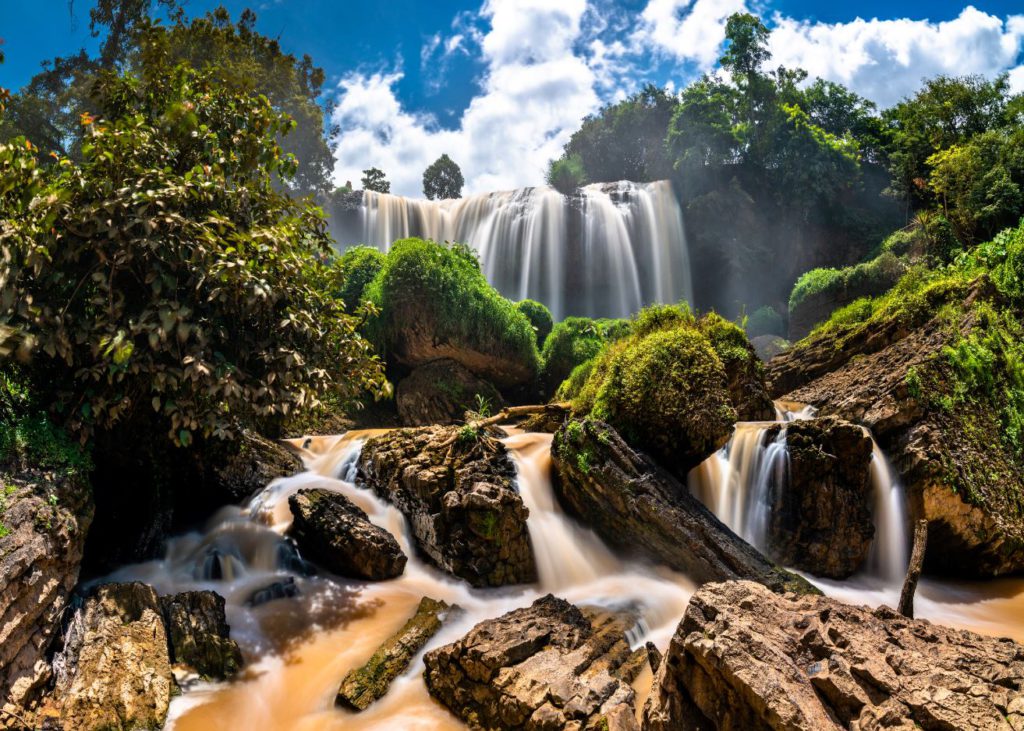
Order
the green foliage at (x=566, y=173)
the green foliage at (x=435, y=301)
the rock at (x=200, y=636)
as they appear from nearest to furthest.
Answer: the rock at (x=200, y=636) < the green foliage at (x=435, y=301) < the green foliage at (x=566, y=173)

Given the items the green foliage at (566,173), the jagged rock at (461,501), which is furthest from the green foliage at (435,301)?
the green foliage at (566,173)

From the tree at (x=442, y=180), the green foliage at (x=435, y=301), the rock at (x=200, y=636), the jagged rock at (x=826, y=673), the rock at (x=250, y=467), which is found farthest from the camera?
the tree at (x=442, y=180)

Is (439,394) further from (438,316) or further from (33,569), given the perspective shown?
(33,569)

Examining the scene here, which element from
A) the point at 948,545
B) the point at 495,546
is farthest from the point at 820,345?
the point at 495,546

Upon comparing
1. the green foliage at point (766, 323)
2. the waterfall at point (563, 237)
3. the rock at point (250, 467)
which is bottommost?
the rock at point (250, 467)

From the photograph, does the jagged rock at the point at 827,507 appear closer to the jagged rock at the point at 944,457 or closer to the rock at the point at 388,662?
the jagged rock at the point at 944,457

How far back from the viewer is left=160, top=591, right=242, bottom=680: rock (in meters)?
4.39

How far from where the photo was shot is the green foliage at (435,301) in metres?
13.9

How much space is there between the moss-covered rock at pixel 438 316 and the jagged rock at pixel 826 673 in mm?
11516

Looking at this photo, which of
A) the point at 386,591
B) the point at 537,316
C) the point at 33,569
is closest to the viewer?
the point at 33,569

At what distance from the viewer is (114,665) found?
3879mm

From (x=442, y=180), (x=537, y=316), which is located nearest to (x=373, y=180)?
(x=442, y=180)

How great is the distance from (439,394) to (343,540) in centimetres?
794

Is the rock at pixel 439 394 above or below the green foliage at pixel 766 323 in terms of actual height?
Result: below
